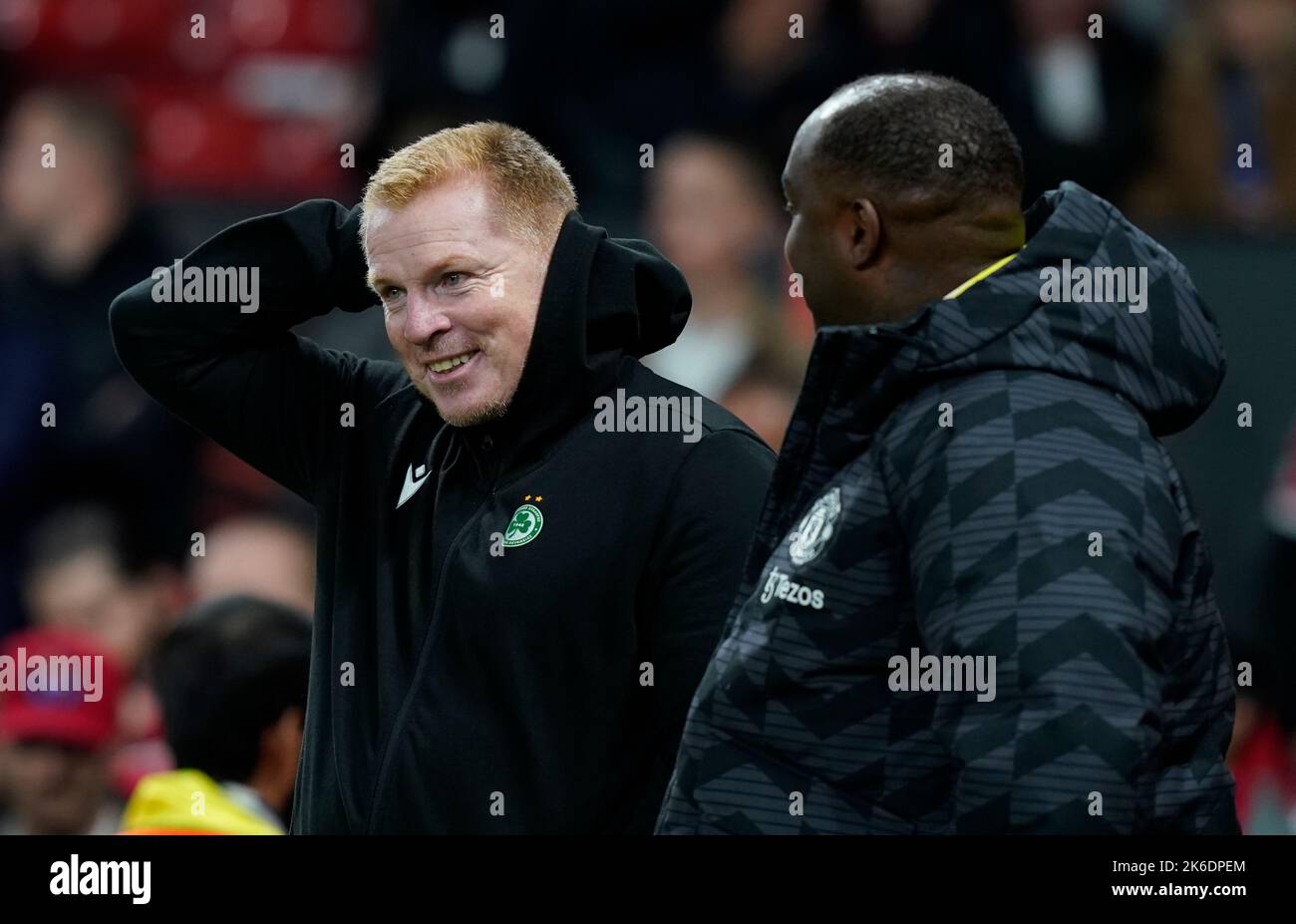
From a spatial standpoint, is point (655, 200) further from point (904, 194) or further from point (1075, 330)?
point (1075, 330)

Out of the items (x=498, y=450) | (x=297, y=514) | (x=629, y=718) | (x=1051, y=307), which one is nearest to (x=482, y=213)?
(x=498, y=450)

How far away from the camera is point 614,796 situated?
6.41 feet

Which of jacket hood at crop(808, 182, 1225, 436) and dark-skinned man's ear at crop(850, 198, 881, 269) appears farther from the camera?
dark-skinned man's ear at crop(850, 198, 881, 269)

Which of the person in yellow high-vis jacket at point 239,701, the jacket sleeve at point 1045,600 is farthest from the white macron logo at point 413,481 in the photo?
the jacket sleeve at point 1045,600

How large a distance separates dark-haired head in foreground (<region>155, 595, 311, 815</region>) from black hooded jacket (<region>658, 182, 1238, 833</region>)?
943mm

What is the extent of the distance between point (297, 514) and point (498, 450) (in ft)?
7.77

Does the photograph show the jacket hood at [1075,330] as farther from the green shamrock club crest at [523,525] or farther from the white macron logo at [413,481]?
Result: the white macron logo at [413,481]

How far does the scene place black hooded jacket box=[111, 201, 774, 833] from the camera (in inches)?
77.0

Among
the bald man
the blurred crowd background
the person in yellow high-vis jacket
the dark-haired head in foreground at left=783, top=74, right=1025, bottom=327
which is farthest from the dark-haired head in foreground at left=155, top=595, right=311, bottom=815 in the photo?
the blurred crowd background

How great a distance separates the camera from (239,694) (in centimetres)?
250

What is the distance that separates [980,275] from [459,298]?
630mm

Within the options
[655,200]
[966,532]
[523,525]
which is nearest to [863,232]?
[966,532]

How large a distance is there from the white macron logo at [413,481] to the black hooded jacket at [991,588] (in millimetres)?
524

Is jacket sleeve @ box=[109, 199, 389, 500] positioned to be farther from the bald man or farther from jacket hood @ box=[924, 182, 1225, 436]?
jacket hood @ box=[924, 182, 1225, 436]
